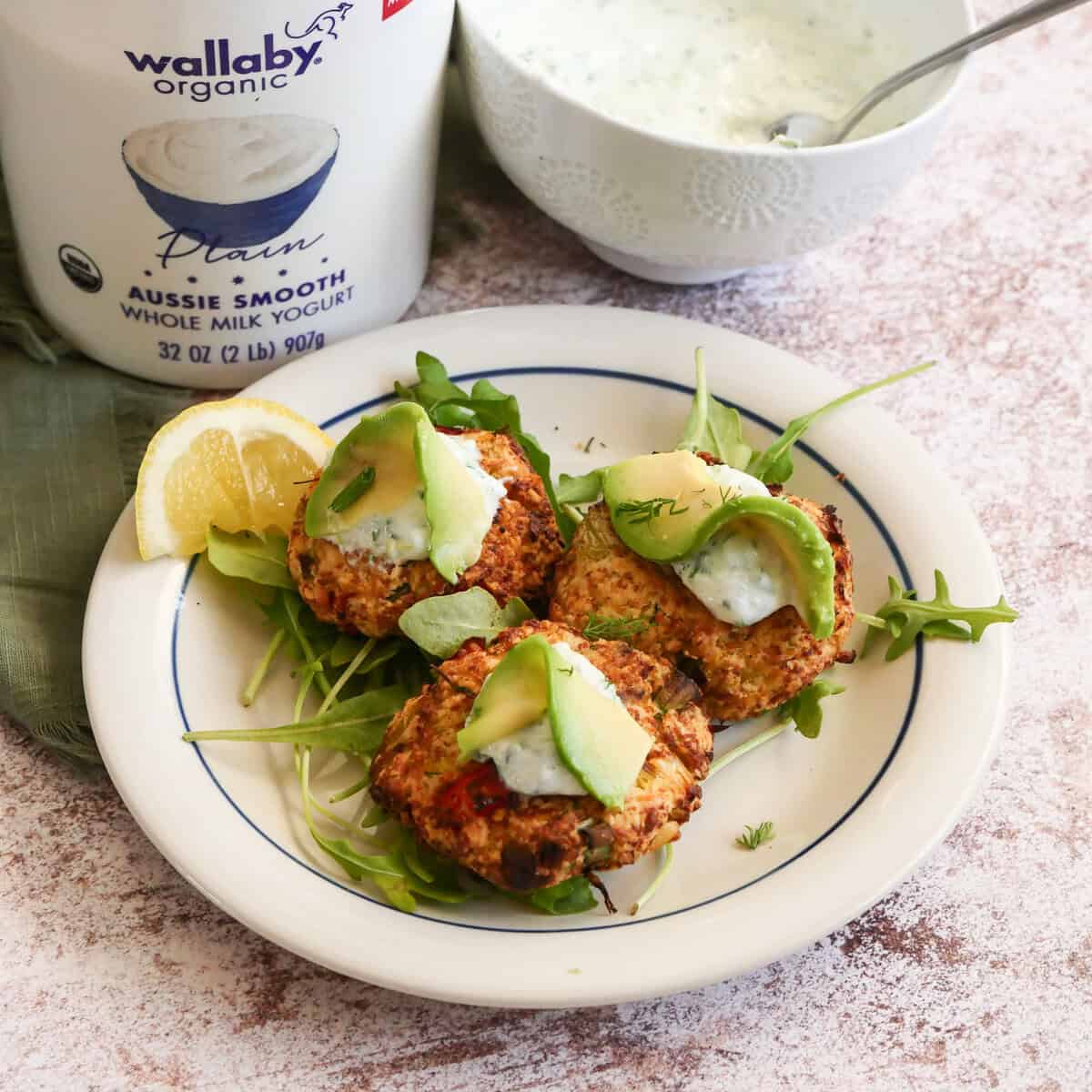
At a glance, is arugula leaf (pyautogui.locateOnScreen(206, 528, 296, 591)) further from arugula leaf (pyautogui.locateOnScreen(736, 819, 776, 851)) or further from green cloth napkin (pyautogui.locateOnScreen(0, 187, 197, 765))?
arugula leaf (pyautogui.locateOnScreen(736, 819, 776, 851))

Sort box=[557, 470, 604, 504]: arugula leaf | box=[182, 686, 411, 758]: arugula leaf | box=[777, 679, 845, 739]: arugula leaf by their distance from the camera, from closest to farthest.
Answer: box=[182, 686, 411, 758]: arugula leaf → box=[777, 679, 845, 739]: arugula leaf → box=[557, 470, 604, 504]: arugula leaf

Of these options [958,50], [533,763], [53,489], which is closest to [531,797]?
[533,763]

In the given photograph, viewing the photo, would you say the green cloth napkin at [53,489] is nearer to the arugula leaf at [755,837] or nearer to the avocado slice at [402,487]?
the avocado slice at [402,487]

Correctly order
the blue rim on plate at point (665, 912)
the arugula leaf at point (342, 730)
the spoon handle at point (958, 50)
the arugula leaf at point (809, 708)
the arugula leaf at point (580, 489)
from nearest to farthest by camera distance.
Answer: the blue rim on plate at point (665, 912)
the arugula leaf at point (342, 730)
the arugula leaf at point (809, 708)
the arugula leaf at point (580, 489)
the spoon handle at point (958, 50)

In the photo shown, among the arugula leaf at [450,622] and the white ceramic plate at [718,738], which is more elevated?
the arugula leaf at [450,622]

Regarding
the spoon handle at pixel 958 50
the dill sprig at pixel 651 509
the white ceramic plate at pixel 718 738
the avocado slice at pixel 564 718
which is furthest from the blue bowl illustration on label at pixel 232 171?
the spoon handle at pixel 958 50

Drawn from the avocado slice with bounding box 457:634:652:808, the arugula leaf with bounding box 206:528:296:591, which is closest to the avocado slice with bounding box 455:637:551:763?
the avocado slice with bounding box 457:634:652:808
